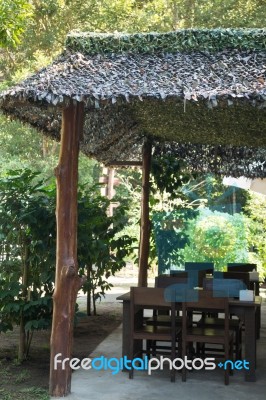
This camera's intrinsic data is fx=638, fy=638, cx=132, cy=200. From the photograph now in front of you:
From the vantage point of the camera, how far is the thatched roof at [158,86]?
4547 millimetres

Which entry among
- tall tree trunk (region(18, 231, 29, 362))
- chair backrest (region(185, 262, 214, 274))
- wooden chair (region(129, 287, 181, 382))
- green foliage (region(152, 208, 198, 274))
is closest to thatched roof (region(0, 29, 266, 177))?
tall tree trunk (region(18, 231, 29, 362))

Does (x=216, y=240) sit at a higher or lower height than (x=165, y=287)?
higher

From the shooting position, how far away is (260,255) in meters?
10.3

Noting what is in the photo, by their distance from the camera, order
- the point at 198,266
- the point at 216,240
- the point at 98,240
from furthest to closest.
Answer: the point at 216,240, the point at 198,266, the point at 98,240

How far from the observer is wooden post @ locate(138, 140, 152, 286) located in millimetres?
8969

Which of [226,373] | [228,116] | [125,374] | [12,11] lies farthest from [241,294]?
[12,11]

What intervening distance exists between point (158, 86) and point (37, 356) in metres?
3.29

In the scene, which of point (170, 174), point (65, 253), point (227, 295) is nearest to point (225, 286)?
point (227, 295)

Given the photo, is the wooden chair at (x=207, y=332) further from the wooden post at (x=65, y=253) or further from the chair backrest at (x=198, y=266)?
the chair backrest at (x=198, y=266)

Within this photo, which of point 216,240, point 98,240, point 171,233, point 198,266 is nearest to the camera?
point 98,240

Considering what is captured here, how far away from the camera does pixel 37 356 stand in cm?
654

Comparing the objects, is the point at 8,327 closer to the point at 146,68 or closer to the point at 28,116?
the point at 28,116

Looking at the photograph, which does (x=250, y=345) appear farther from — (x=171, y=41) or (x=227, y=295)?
(x=171, y=41)

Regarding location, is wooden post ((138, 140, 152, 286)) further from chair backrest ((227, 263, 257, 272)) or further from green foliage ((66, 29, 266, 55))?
green foliage ((66, 29, 266, 55))
